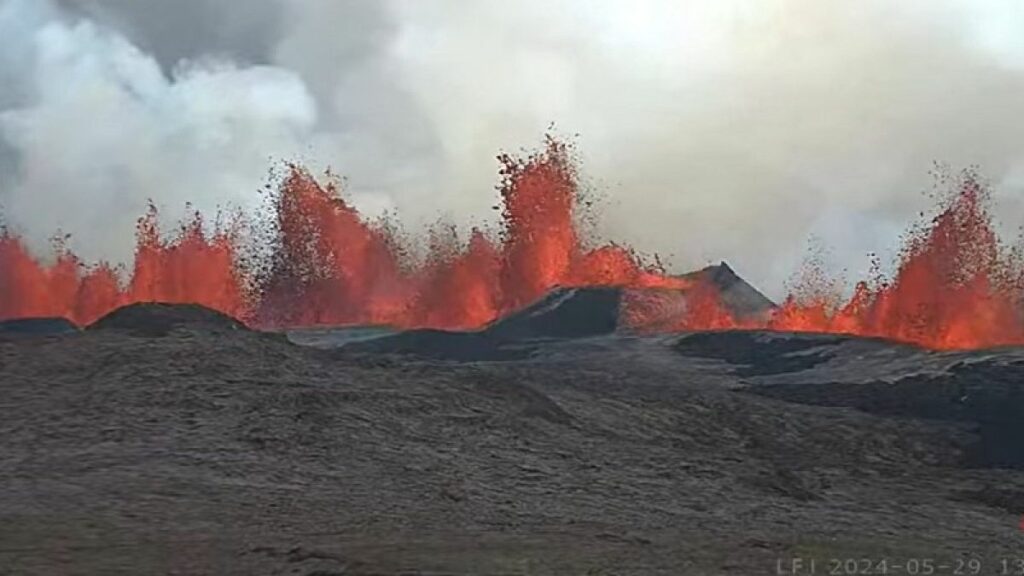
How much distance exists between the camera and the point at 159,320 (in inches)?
2437

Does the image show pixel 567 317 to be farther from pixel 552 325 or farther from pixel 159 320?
pixel 159 320

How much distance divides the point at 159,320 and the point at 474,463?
28.5 meters

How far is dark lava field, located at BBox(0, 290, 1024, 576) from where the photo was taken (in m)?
25.0

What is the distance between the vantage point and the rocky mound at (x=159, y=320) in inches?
2334

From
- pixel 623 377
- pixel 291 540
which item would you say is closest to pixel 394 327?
pixel 623 377

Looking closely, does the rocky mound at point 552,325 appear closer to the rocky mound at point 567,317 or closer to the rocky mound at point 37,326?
the rocky mound at point 567,317

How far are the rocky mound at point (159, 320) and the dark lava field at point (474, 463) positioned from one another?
286 mm

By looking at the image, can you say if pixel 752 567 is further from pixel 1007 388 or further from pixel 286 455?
pixel 1007 388

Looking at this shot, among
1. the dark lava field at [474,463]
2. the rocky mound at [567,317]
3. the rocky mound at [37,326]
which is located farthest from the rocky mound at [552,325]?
the rocky mound at [37,326]

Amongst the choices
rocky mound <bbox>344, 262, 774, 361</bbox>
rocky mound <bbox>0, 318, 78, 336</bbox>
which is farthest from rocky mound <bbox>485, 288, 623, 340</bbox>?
rocky mound <bbox>0, 318, 78, 336</bbox>

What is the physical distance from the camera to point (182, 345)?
2030 inches

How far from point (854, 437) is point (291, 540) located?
3365 centimetres

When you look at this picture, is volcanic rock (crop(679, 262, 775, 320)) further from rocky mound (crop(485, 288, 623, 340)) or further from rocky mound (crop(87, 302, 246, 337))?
rocky mound (crop(87, 302, 246, 337))

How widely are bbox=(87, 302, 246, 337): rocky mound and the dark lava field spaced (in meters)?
0.29
